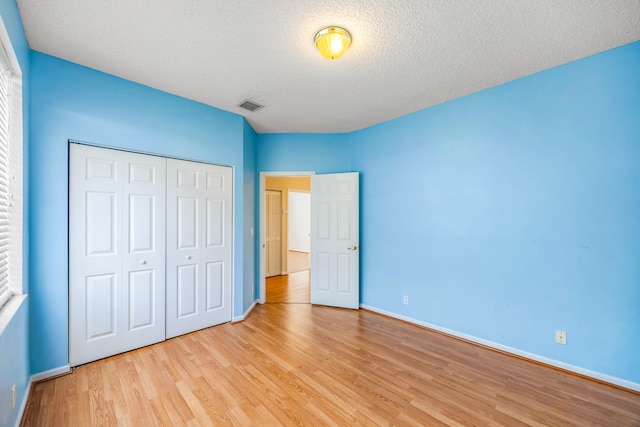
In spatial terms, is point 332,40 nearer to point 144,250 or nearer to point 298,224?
point 144,250

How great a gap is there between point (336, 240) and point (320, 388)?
7.01 feet

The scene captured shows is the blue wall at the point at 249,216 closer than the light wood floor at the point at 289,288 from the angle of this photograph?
Yes

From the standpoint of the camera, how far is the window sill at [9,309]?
1.37 m

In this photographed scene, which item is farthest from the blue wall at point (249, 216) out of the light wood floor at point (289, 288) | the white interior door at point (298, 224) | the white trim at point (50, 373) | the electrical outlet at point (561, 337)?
the white interior door at point (298, 224)

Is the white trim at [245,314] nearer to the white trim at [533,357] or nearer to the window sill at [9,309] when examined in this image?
the window sill at [9,309]

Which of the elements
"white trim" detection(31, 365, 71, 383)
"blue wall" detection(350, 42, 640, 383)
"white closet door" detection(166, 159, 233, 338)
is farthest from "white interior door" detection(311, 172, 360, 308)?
"white trim" detection(31, 365, 71, 383)

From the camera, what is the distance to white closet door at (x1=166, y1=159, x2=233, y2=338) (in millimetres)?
2791

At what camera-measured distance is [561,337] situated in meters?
2.23

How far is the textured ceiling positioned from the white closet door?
38.4 inches

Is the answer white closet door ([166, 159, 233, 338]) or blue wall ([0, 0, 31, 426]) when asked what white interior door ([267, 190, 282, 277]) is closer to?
white closet door ([166, 159, 233, 338])

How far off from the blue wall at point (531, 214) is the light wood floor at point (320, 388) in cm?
42

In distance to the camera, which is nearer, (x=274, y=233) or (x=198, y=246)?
(x=198, y=246)

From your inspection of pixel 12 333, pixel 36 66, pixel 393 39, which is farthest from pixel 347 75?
pixel 12 333

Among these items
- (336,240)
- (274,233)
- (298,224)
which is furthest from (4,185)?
(298,224)
